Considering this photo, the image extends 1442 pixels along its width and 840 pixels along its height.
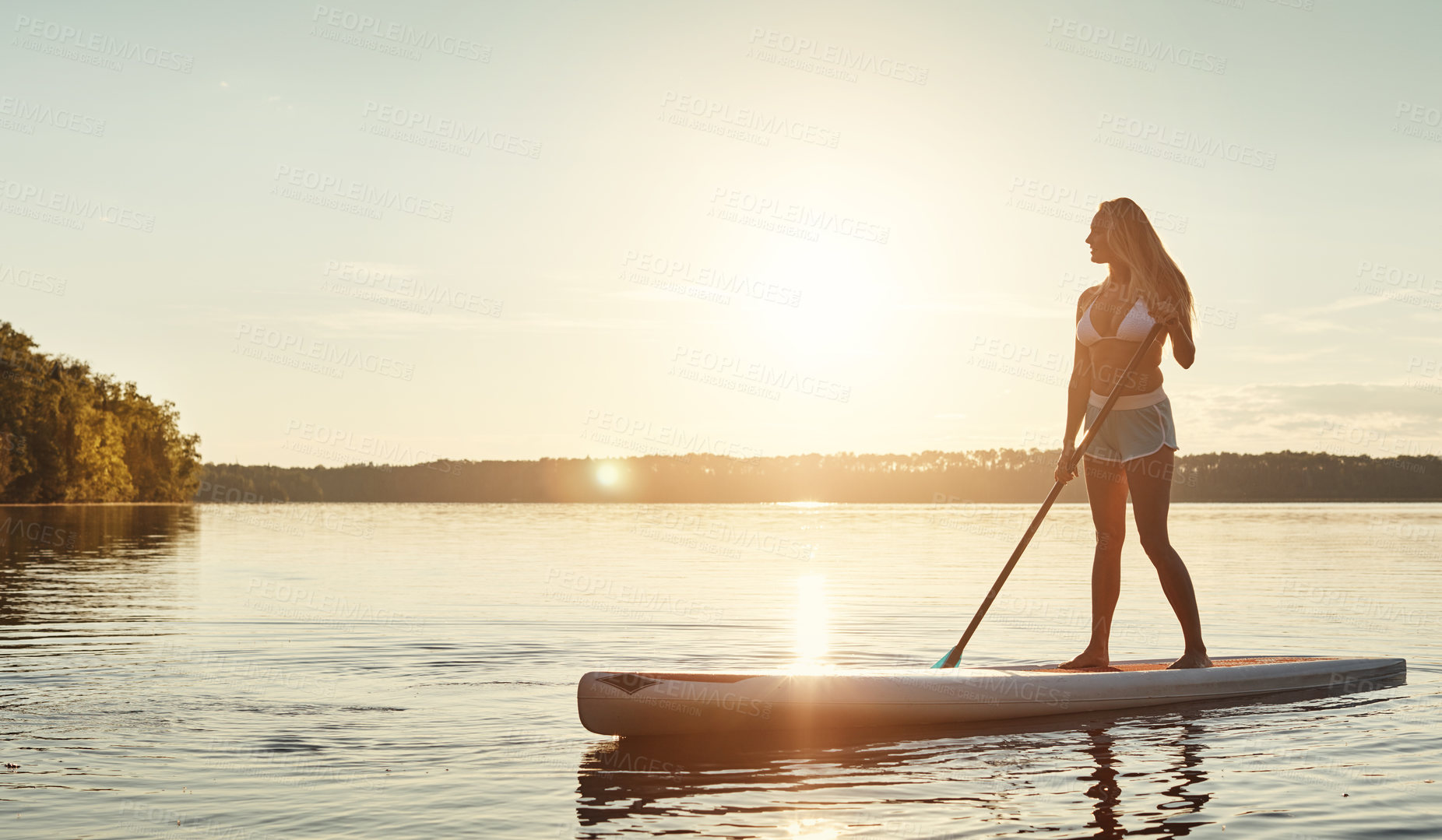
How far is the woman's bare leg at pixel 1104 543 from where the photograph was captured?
7.72 meters

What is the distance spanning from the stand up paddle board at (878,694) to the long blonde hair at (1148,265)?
7.47 ft

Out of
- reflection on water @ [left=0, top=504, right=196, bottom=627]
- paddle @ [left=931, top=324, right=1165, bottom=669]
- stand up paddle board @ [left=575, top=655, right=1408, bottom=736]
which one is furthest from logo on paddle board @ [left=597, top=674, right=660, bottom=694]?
reflection on water @ [left=0, top=504, right=196, bottom=627]

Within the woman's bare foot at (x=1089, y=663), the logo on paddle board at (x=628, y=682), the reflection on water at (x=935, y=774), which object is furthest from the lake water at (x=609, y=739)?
the woman's bare foot at (x=1089, y=663)

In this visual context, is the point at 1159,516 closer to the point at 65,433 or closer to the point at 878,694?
the point at 878,694

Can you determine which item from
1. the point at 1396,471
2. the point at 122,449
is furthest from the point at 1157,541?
the point at 1396,471

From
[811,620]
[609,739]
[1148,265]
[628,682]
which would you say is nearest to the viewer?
[628,682]

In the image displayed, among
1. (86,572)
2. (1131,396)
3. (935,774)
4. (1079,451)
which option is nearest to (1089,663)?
(1079,451)

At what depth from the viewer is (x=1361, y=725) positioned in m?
6.98

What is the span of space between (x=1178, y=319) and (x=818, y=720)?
3232mm

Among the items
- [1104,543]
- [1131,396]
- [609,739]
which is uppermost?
[1131,396]

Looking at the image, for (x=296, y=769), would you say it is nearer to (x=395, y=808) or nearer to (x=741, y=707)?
(x=395, y=808)

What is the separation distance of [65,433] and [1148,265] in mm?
85128

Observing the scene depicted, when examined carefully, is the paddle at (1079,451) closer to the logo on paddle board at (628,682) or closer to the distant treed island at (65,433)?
the logo on paddle board at (628,682)

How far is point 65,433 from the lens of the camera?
79375 millimetres
